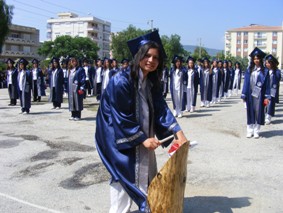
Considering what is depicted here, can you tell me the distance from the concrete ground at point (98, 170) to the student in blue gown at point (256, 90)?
0.48m

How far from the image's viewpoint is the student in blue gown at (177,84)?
40.0 feet

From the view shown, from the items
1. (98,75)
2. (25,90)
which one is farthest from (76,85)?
(98,75)

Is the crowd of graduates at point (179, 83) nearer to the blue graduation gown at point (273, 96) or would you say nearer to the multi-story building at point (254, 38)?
the blue graduation gown at point (273, 96)

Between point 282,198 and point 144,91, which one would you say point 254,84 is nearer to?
point 282,198

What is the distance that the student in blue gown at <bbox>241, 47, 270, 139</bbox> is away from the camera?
8.42m

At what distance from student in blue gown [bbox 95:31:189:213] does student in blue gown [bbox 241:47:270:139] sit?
17.8 feet

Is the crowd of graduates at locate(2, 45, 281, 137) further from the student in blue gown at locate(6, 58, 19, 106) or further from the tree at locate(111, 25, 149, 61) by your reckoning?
the tree at locate(111, 25, 149, 61)

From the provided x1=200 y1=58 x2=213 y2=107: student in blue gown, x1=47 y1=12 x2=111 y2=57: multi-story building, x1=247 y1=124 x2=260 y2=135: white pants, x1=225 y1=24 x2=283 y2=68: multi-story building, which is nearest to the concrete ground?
x1=247 y1=124 x2=260 y2=135: white pants

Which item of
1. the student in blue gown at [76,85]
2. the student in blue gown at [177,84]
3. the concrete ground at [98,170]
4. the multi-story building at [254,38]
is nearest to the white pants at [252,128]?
the concrete ground at [98,170]

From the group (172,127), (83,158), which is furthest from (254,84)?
(172,127)

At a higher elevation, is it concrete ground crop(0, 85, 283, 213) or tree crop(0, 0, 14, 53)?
tree crop(0, 0, 14, 53)

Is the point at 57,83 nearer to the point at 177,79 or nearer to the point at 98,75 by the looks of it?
the point at 177,79

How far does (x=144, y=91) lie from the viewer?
347 cm

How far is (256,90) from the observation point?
8.47 m
